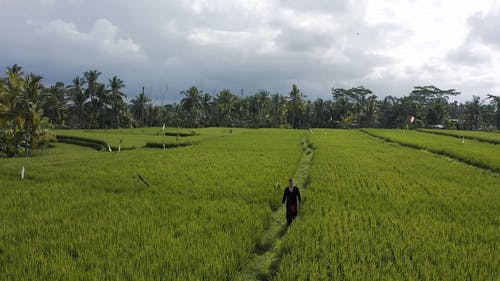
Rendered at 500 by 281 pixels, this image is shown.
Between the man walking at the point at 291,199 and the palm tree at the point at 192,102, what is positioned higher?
the palm tree at the point at 192,102

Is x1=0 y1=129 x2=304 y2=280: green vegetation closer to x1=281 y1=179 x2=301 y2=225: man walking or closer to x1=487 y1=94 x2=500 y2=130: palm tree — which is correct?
x1=281 y1=179 x2=301 y2=225: man walking

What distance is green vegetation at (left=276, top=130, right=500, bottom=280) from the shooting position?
15.5 ft

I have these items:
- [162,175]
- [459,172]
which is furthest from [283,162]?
[459,172]

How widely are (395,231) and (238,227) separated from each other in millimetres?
3298

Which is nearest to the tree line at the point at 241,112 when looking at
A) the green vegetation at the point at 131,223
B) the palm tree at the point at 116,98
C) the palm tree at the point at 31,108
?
the palm tree at the point at 116,98

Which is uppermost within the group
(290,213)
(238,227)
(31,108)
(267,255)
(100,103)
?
(100,103)

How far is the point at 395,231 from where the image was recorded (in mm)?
6250

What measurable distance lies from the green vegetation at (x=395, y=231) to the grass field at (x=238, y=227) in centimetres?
3

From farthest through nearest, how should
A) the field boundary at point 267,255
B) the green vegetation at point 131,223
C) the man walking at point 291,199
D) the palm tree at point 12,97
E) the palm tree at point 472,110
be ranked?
the palm tree at point 472,110, the palm tree at point 12,97, the man walking at point 291,199, the field boundary at point 267,255, the green vegetation at point 131,223

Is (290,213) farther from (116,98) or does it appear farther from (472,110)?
(472,110)

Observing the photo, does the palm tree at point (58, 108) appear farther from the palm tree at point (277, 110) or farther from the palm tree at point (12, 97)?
the palm tree at point (277, 110)

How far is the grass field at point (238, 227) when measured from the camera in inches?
186

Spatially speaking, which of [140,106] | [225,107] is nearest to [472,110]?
[225,107]

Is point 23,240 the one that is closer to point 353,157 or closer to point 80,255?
point 80,255
